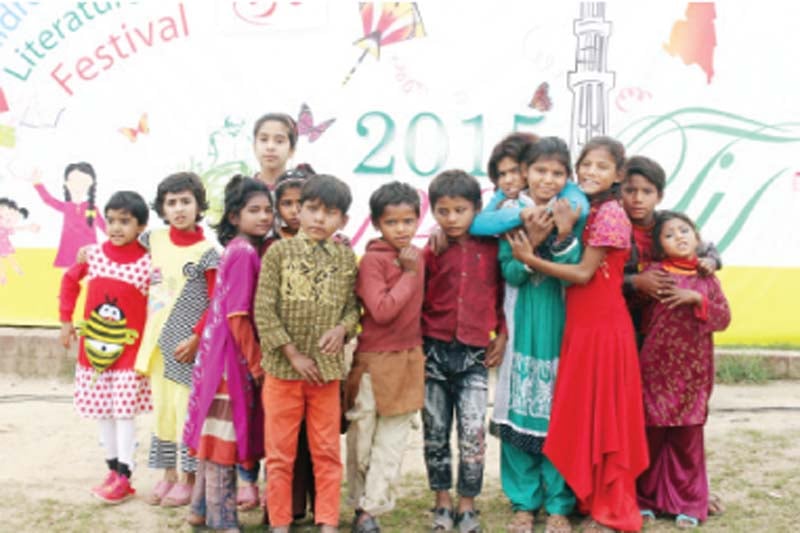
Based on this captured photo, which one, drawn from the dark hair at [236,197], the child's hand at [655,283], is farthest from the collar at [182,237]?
the child's hand at [655,283]

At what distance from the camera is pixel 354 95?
641 centimetres

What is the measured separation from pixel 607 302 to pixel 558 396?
395 mm

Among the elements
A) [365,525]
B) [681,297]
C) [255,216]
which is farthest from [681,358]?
[255,216]

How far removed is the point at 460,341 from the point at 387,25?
3.68 meters

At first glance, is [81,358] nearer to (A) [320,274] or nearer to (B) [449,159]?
(A) [320,274]

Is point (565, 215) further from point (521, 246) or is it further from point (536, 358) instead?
point (536, 358)

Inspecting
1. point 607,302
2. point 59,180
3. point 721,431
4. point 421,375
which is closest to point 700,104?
point 721,431

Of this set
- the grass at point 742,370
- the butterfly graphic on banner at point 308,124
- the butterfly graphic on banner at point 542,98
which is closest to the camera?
the grass at point 742,370

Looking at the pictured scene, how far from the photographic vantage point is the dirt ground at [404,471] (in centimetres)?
355

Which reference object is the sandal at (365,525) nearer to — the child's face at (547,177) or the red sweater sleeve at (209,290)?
the red sweater sleeve at (209,290)

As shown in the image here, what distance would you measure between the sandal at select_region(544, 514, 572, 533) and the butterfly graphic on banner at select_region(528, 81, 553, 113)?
356 centimetres

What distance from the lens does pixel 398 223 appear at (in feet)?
10.4

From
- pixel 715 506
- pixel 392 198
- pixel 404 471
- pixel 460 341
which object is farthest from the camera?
pixel 404 471

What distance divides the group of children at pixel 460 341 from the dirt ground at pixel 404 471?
22cm
